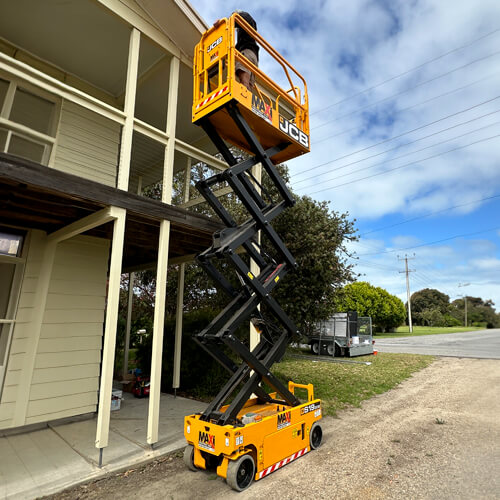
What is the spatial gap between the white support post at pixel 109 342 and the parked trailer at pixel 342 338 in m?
12.0

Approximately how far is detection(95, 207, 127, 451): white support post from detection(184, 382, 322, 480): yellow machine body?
3.37 ft

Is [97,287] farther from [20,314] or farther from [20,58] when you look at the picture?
[20,58]


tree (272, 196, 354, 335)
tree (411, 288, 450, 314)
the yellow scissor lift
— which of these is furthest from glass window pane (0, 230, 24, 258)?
tree (411, 288, 450, 314)

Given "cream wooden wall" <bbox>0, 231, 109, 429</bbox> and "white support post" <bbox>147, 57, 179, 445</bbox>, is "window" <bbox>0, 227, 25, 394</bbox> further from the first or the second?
"white support post" <bbox>147, 57, 179, 445</bbox>

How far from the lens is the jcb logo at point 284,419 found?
153 inches

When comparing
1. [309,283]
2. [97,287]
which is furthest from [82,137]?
[309,283]

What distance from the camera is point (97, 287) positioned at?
6293 mm

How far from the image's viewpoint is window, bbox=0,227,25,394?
5.13 meters

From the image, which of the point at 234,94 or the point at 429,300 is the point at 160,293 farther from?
the point at 429,300

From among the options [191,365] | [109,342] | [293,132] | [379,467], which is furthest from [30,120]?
[379,467]

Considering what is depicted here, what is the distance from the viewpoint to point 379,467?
398 cm

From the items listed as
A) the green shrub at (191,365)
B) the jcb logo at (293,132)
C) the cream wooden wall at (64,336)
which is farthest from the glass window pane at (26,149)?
the green shrub at (191,365)

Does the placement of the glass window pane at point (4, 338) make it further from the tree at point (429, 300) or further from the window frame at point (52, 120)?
the tree at point (429, 300)

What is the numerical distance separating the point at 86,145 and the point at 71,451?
5.25 m
